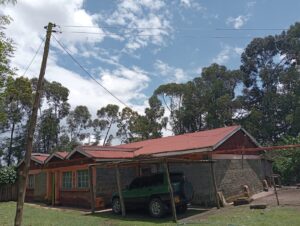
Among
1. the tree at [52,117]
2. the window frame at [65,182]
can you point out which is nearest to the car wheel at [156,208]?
the window frame at [65,182]

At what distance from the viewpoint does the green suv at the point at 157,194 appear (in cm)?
1590

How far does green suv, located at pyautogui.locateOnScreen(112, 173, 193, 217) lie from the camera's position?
15.9 meters

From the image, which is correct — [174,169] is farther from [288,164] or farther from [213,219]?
[288,164]

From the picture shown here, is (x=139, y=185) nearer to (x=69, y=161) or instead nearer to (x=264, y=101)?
(x=69, y=161)

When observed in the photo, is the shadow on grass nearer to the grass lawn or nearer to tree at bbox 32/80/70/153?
the grass lawn

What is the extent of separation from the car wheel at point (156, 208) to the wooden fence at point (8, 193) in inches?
697

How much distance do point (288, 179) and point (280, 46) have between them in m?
25.8

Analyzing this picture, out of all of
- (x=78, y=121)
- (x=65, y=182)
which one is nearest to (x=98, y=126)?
(x=78, y=121)

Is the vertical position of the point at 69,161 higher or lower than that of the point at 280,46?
lower

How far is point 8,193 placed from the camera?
98.2ft

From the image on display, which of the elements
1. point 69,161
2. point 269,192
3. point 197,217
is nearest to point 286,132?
point 269,192

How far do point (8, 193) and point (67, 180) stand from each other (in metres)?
8.04

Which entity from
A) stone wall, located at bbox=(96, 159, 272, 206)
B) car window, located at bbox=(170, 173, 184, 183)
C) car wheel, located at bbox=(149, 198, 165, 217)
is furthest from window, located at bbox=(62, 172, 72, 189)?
car window, located at bbox=(170, 173, 184, 183)

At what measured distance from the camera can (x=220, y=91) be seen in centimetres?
4862
